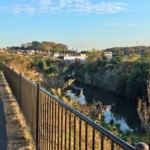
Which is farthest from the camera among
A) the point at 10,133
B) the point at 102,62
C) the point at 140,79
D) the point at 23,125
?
the point at 102,62

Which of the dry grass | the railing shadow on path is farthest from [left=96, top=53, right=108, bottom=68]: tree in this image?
the railing shadow on path

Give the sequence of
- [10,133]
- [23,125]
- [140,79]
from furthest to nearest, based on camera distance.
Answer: [140,79]
[23,125]
[10,133]

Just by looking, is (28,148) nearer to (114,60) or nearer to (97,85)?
(97,85)

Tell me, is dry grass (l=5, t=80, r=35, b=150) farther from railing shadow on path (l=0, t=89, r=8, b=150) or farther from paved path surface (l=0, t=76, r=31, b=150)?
railing shadow on path (l=0, t=89, r=8, b=150)

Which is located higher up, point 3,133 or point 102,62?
point 3,133

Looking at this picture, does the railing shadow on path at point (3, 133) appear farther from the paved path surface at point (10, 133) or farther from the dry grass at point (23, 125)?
the dry grass at point (23, 125)

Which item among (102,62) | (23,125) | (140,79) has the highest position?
(23,125)

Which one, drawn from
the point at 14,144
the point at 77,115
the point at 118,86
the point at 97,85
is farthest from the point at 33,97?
the point at 97,85

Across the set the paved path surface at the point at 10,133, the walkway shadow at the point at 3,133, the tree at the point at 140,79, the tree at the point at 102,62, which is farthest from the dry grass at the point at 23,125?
the tree at the point at 102,62

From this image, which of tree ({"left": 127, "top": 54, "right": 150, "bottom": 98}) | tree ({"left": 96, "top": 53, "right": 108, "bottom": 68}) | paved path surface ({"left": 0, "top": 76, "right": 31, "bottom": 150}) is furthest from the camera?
tree ({"left": 96, "top": 53, "right": 108, "bottom": 68})

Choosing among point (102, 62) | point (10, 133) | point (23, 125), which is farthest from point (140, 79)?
point (10, 133)

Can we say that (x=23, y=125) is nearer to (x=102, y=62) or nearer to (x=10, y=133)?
(x=10, y=133)

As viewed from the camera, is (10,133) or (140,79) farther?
(140,79)

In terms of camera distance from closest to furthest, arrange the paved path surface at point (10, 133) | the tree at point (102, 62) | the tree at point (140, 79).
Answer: the paved path surface at point (10, 133) < the tree at point (140, 79) < the tree at point (102, 62)
